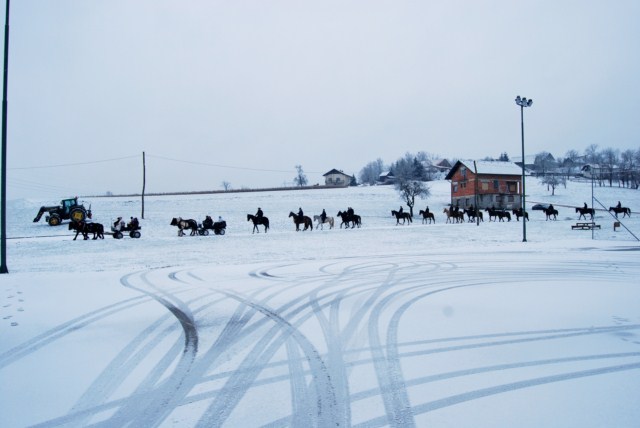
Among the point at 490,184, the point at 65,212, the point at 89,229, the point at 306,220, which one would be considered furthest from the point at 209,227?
the point at 490,184

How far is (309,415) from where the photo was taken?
373 centimetres

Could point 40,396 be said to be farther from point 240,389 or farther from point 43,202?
point 43,202

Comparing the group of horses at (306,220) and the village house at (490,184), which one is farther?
the village house at (490,184)

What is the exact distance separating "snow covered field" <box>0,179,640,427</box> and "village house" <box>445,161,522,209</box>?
5450 cm

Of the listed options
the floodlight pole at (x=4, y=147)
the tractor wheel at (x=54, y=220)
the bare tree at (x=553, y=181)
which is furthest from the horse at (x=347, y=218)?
the bare tree at (x=553, y=181)

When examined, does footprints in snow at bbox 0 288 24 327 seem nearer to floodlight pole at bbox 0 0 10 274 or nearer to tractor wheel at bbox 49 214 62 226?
floodlight pole at bbox 0 0 10 274

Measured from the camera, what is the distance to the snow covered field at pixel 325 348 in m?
3.78

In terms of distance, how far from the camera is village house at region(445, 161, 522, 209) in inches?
2505

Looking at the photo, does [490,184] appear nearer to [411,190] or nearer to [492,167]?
[492,167]

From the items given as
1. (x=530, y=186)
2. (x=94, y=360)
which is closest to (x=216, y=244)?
(x=94, y=360)

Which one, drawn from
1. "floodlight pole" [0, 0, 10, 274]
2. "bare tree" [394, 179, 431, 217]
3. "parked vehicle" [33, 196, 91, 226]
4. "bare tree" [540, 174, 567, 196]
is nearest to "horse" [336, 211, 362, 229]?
"parked vehicle" [33, 196, 91, 226]

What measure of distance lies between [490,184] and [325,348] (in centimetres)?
6475

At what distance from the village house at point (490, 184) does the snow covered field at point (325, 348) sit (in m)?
54.5

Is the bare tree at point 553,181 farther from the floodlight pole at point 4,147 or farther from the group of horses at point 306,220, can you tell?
the floodlight pole at point 4,147
